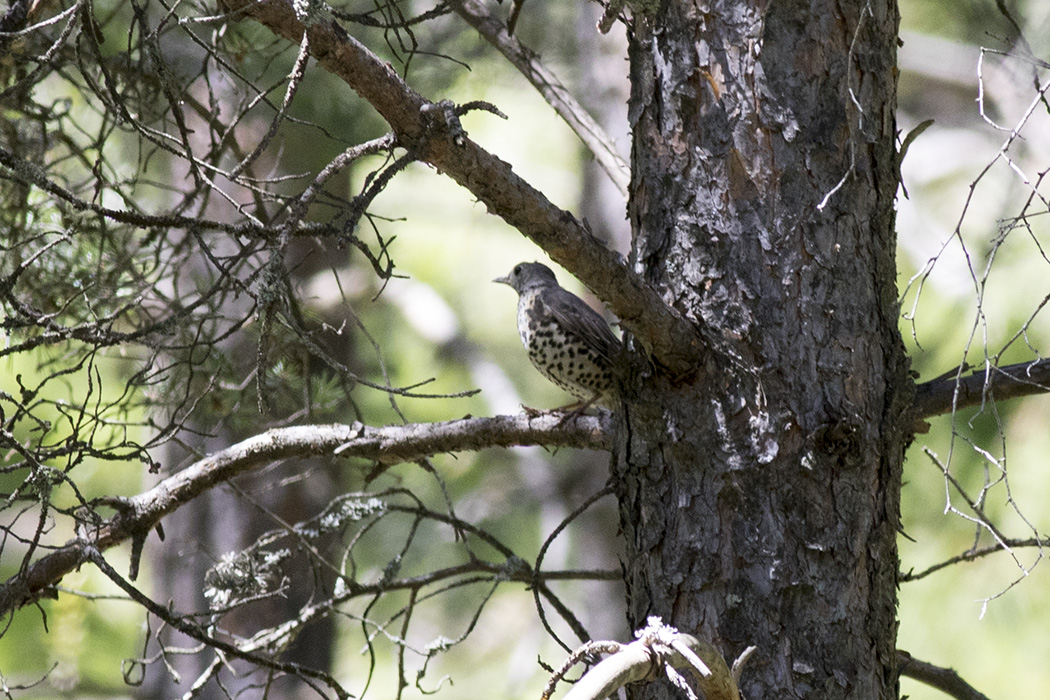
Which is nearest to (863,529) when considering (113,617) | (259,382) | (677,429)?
(677,429)

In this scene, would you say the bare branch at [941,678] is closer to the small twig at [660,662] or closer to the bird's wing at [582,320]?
the small twig at [660,662]

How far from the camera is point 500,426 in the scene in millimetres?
2537

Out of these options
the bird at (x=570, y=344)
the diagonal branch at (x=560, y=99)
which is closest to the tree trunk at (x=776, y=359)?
the diagonal branch at (x=560, y=99)

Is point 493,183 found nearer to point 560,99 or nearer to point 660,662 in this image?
point 660,662

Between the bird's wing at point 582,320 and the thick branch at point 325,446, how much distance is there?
70cm

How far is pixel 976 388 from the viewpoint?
7.32 ft

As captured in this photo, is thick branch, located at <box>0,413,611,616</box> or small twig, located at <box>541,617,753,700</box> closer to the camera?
small twig, located at <box>541,617,753,700</box>

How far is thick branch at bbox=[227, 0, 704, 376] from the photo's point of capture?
1.60 meters

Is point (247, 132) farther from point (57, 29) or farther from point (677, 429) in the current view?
point (677, 429)

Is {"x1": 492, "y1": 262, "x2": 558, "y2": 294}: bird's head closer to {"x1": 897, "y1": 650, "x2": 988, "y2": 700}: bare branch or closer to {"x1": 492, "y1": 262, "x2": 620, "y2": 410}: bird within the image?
{"x1": 492, "y1": 262, "x2": 620, "y2": 410}: bird

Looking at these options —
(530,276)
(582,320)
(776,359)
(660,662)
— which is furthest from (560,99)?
(660,662)

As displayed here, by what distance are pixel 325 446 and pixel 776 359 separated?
115 cm

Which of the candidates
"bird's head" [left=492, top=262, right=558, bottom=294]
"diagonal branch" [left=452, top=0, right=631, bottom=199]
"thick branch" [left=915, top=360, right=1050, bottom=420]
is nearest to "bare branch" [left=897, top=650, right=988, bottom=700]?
"thick branch" [left=915, top=360, right=1050, bottom=420]

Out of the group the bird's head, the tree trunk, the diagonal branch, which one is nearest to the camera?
the tree trunk
